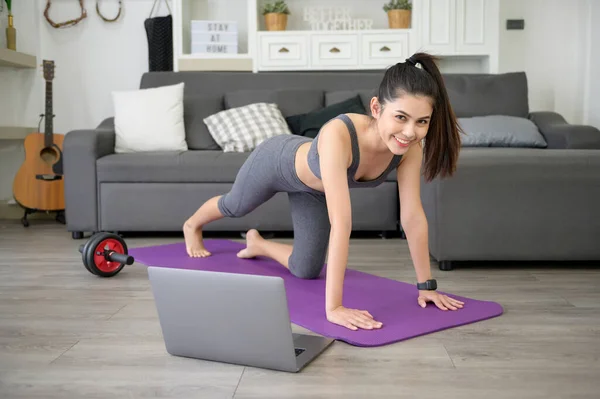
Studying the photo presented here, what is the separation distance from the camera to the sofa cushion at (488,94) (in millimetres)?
4273

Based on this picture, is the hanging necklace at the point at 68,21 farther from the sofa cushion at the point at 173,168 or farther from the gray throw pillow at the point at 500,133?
the gray throw pillow at the point at 500,133

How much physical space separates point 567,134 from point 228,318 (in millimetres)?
2802

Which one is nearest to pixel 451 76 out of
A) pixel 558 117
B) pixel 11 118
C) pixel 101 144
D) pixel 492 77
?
pixel 492 77

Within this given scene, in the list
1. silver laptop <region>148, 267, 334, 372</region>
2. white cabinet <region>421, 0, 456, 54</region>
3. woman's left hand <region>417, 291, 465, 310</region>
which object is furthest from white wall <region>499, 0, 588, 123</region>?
silver laptop <region>148, 267, 334, 372</region>

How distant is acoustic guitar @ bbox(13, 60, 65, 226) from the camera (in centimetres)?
445

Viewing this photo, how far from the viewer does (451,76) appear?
4387mm

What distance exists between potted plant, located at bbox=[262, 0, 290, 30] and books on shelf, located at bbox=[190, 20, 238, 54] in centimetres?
23

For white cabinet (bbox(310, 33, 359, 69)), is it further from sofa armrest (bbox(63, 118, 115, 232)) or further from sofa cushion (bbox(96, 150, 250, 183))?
sofa armrest (bbox(63, 118, 115, 232))

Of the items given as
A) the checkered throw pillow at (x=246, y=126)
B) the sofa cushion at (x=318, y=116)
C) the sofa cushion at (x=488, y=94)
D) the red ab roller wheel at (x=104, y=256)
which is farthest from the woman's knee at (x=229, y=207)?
the sofa cushion at (x=488, y=94)

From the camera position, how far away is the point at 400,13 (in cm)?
482

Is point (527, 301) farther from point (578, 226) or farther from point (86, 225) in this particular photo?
point (86, 225)

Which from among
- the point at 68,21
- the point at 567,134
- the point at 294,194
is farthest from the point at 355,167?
the point at 68,21

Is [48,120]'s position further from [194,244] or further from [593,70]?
[593,70]

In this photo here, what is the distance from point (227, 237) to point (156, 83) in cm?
123
